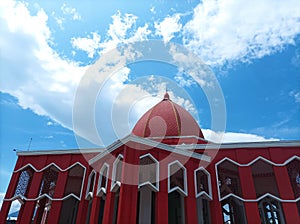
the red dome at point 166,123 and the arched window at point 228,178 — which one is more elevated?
the red dome at point 166,123

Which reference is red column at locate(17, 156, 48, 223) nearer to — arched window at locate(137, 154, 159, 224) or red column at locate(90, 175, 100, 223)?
red column at locate(90, 175, 100, 223)

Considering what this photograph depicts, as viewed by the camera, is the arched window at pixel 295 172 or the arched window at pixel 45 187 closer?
the arched window at pixel 295 172

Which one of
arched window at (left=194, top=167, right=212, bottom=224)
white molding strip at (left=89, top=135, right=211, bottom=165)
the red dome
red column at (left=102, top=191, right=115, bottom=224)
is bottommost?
red column at (left=102, top=191, right=115, bottom=224)

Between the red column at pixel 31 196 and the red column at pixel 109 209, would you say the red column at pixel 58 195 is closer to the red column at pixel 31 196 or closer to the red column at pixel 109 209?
the red column at pixel 31 196

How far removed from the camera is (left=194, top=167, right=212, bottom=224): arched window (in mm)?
8711

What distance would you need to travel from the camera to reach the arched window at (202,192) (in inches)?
343

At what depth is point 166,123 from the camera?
11.6m

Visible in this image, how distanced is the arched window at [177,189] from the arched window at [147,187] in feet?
1.84

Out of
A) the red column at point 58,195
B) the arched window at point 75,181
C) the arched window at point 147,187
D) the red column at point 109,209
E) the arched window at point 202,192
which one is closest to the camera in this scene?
the red column at point 109,209

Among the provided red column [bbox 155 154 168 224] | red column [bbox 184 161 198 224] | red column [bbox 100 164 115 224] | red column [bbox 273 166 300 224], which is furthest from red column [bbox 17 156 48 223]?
red column [bbox 273 166 300 224]

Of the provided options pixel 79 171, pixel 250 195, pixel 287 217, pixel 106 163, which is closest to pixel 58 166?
pixel 79 171

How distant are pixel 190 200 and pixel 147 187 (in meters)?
1.56

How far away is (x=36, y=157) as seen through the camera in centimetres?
1122

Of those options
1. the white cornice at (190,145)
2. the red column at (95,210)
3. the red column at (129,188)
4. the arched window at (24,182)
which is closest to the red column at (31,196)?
the arched window at (24,182)
